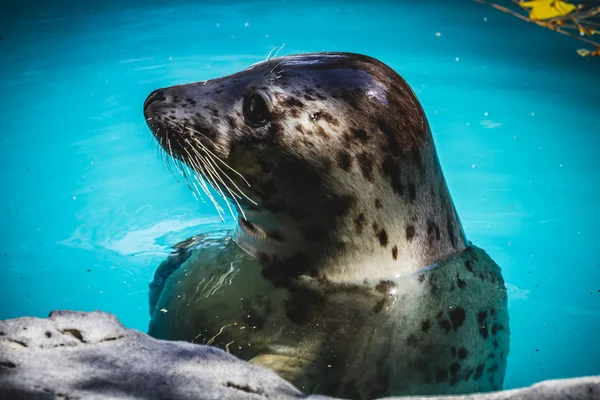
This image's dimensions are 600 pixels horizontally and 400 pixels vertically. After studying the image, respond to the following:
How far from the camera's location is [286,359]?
252 cm

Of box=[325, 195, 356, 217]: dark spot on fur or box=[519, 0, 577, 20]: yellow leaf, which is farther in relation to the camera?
box=[325, 195, 356, 217]: dark spot on fur

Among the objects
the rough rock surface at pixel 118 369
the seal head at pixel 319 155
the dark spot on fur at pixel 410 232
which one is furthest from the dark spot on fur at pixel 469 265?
the rough rock surface at pixel 118 369

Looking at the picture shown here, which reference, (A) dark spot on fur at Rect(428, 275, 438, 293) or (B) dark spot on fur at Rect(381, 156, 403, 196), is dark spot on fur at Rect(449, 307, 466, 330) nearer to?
(A) dark spot on fur at Rect(428, 275, 438, 293)

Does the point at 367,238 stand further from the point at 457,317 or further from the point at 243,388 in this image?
the point at 243,388

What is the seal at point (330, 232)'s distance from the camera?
2627 mm

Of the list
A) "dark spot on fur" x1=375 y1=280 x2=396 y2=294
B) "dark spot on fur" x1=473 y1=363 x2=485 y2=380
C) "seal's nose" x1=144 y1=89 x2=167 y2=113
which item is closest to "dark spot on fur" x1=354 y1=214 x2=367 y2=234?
"dark spot on fur" x1=375 y1=280 x2=396 y2=294

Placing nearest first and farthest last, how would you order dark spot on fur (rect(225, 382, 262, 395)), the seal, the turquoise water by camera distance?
dark spot on fur (rect(225, 382, 262, 395)) < the seal < the turquoise water

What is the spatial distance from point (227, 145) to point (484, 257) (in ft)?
4.61

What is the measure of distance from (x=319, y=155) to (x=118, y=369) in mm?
1167

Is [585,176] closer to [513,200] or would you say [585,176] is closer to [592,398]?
[513,200]

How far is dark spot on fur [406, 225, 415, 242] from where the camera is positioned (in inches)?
110

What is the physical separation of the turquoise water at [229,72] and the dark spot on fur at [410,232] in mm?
769

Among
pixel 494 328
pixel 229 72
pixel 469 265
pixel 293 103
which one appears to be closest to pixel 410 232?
pixel 469 265

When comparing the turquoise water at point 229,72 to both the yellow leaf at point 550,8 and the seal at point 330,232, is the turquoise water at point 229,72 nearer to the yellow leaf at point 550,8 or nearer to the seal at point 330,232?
the seal at point 330,232
